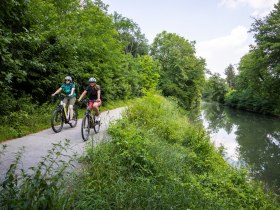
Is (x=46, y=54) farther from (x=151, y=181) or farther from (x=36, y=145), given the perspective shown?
(x=151, y=181)

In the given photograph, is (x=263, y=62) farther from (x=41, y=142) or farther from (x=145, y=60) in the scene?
(x=41, y=142)

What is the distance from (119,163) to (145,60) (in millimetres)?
29632

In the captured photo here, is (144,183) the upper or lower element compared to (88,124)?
lower

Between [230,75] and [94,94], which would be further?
[230,75]

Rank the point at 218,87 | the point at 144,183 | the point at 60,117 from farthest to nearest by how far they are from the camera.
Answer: the point at 218,87, the point at 60,117, the point at 144,183

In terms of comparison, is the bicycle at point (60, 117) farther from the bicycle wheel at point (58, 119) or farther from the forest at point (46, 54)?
the forest at point (46, 54)

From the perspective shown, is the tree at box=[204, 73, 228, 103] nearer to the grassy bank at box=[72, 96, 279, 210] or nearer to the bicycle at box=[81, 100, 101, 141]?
the grassy bank at box=[72, 96, 279, 210]

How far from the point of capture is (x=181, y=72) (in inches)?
1398

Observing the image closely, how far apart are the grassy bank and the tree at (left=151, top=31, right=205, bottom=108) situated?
27.0 meters

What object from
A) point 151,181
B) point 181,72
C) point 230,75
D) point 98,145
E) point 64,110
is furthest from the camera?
point 230,75

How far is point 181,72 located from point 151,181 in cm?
3122

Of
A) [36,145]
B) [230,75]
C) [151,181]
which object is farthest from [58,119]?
[230,75]

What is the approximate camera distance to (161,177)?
571 centimetres

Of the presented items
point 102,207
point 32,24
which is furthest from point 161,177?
point 32,24
